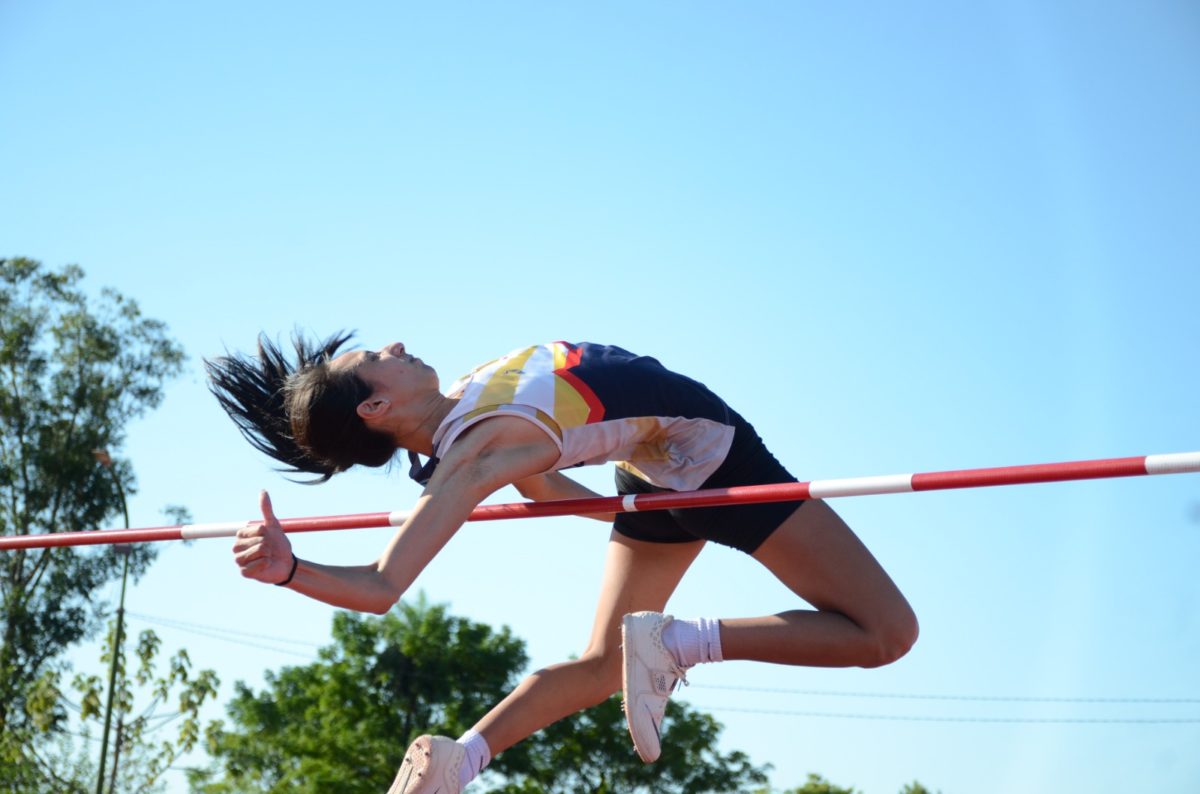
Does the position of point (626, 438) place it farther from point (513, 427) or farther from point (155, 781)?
point (155, 781)

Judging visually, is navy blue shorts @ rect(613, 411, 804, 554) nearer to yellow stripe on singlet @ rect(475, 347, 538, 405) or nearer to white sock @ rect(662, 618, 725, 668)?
white sock @ rect(662, 618, 725, 668)

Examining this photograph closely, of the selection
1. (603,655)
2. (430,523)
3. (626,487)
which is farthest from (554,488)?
(430,523)

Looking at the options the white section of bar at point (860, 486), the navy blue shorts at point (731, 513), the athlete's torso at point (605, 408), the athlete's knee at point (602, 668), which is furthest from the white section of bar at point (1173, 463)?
the athlete's knee at point (602, 668)

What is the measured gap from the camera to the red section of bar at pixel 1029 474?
315 centimetres

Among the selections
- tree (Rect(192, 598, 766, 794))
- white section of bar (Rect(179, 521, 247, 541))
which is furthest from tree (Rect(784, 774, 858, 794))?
white section of bar (Rect(179, 521, 247, 541))

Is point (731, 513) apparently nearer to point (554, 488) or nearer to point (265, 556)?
point (554, 488)

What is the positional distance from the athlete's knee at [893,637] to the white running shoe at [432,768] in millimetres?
1090

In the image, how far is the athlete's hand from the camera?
2844mm

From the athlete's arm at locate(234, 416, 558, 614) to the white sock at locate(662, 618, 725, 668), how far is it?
0.53 meters

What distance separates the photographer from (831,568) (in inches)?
140

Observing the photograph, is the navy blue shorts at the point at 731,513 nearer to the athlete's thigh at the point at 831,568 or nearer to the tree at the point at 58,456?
the athlete's thigh at the point at 831,568

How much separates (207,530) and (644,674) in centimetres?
176

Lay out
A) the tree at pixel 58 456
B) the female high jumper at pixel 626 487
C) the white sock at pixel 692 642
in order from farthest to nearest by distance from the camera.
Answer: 1. the tree at pixel 58 456
2. the white sock at pixel 692 642
3. the female high jumper at pixel 626 487

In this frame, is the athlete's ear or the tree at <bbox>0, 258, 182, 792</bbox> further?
the tree at <bbox>0, 258, 182, 792</bbox>
